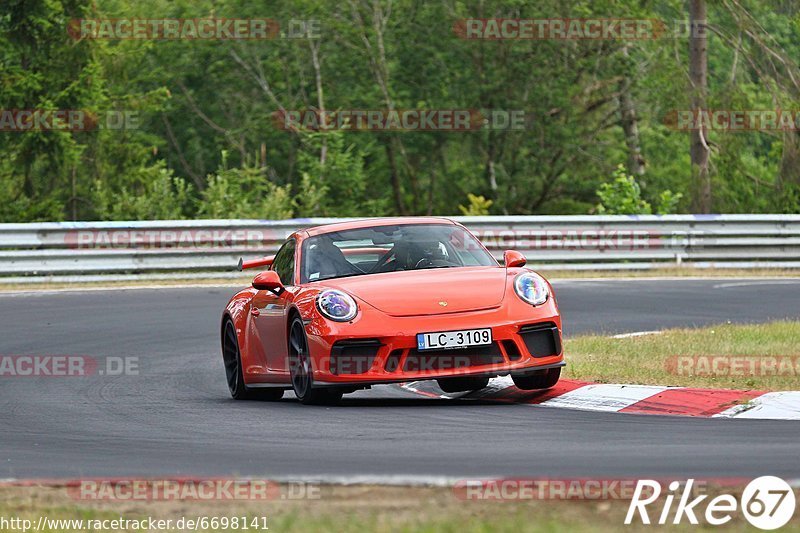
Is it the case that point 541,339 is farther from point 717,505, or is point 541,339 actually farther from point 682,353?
point 717,505

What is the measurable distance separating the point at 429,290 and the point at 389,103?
30.5m

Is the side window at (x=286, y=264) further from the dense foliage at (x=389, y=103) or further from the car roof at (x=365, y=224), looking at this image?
the dense foliage at (x=389, y=103)

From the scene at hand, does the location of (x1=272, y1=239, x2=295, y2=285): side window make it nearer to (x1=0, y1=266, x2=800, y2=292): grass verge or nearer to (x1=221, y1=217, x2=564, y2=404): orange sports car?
(x1=221, y1=217, x2=564, y2=404): orange sports car

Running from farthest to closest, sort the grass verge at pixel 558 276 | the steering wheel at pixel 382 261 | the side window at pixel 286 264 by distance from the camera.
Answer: the grass verge at pixel 558 276
the side window at pixel 286 264
the steering wheel at pixel 382 261

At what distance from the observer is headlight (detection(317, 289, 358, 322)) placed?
31.6ft

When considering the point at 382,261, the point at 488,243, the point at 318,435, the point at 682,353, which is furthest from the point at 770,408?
the point at 488,243

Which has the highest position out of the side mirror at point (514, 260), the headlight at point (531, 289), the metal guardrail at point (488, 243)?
the side mirror at point (514, 260)

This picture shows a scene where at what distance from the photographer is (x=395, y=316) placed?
9.56 meters

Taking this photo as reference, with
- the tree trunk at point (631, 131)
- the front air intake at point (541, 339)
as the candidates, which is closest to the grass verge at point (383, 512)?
the front air intake at point (541, 339)

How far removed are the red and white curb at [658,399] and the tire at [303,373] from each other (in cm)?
115

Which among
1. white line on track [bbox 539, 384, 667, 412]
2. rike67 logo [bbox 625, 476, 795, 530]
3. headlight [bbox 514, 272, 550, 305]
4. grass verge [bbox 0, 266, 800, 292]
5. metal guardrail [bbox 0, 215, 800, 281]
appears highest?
headlight [bbox 514, 272, 550, 305]

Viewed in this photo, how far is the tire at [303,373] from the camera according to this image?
979cm

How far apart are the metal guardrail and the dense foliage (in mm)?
4677

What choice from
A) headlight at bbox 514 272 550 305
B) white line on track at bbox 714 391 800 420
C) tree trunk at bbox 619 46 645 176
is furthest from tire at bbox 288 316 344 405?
tree trunk at bbox 619 46 645 176
